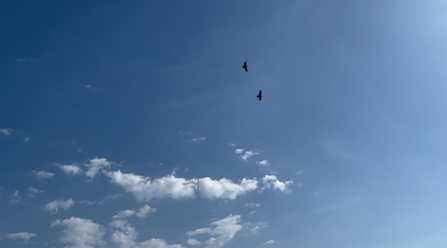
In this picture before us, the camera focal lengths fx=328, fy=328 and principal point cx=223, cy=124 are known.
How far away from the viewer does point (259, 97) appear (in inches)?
5448

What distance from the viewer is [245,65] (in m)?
132

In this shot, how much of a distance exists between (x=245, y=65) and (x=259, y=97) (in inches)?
605
